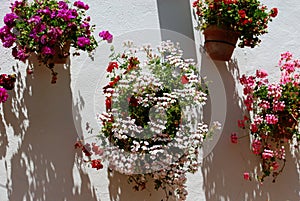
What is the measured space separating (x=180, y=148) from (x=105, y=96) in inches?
20.8

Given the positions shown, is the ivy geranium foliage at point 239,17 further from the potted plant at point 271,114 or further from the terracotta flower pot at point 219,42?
the potted plant at point 271,114

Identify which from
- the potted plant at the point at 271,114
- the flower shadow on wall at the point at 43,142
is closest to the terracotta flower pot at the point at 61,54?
the flower shadow on wall at the point at 43,142

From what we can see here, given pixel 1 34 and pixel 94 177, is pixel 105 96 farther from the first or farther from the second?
pixel 1 34

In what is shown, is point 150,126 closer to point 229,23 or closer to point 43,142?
point 43,142

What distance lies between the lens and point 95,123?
2873mm

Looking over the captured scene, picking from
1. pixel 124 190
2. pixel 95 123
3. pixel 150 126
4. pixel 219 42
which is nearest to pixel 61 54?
pixel 95 123

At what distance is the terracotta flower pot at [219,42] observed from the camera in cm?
309

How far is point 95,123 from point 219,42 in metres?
0.97

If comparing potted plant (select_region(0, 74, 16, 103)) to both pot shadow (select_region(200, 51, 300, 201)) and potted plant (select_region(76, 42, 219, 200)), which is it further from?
pot shadow (select_region(200, 51, 300, 201))

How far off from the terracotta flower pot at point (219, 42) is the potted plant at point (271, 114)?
8.5 inches

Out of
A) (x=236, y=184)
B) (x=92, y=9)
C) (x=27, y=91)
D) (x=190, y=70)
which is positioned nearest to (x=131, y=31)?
(x=92, y=9)

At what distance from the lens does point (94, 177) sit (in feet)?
9.28

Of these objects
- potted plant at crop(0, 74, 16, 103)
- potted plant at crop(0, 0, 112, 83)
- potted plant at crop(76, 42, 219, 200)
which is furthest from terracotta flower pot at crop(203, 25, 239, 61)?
potted plant at crop(0, 74, 16, 103)

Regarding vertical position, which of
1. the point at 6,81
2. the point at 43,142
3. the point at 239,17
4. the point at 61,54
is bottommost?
the point at 43,142
